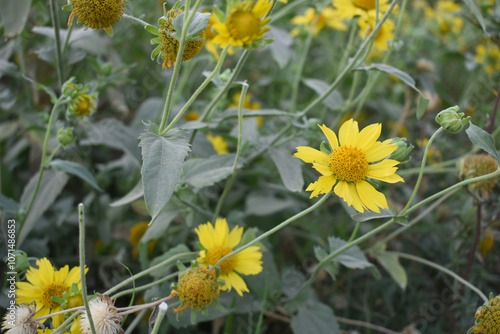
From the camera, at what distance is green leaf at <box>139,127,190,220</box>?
59cm

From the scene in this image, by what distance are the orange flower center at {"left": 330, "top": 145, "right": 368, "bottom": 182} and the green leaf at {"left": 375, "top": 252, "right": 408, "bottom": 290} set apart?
13.9 inches

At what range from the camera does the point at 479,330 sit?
69 centimetres

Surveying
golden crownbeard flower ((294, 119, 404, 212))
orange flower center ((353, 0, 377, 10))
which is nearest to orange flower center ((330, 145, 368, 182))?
golden crownbeard flower ((294, 119, 404, 212))

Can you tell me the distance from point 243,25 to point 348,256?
0.49m

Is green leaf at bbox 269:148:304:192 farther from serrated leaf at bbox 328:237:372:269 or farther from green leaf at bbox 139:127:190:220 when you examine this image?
green leaf at bbox 139:127:190:220

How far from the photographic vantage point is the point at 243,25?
0.57m

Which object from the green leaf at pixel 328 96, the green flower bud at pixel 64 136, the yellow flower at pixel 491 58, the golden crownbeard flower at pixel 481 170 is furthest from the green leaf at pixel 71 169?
the yellow flower at pixel 491 58

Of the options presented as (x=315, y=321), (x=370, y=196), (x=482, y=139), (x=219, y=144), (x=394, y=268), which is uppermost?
(x=482, y=139)

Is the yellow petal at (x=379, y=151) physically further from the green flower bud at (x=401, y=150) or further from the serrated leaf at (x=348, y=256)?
the serrated leaf at (x=348, y=256)

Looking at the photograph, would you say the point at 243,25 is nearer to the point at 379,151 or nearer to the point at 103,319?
the point at 379,151

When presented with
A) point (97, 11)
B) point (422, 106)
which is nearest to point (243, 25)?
point (97, 11)

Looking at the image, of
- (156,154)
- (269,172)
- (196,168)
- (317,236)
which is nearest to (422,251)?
(317,236)

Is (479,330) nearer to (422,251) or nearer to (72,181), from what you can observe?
(422,251)

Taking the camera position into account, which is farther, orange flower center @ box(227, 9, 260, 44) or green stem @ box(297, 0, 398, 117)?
green stem @ box(297, 0, 398, 117)
